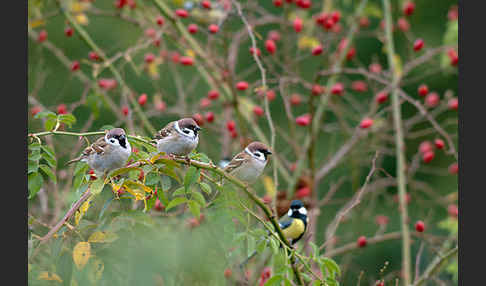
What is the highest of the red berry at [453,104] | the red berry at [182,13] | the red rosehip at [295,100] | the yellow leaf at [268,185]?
the red berry at [182,13]

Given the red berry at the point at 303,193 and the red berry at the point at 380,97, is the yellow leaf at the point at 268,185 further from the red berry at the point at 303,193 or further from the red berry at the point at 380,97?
the red berry at the point at 380,97

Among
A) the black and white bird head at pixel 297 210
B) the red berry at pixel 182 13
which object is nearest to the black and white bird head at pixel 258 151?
the black and white bird head at pixel 297 210

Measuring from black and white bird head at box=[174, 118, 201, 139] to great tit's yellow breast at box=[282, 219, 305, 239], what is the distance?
1.43 meters

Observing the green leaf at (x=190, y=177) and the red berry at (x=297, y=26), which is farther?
the red berry at (x=297, y=26)

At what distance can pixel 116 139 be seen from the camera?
239 centimetres

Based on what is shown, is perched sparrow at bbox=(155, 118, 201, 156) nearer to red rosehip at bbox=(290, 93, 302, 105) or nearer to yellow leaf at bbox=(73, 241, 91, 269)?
yellow leaf at bbox=(73, 241, 91, 269)

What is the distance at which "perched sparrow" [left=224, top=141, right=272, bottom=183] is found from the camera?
3203 millimetres

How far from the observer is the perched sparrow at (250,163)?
10.5ft

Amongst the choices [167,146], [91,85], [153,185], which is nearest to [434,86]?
[91,85]

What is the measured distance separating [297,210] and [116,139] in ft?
6.19

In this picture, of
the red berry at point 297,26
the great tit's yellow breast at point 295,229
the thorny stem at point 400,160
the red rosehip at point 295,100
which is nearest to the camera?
the thorny stem at point 400,160

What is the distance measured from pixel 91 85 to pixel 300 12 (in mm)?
2019

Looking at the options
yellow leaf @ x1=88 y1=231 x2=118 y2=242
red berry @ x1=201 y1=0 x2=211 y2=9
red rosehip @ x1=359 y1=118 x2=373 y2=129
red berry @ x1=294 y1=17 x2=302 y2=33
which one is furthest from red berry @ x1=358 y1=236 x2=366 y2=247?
yellow leaf @ x1=88 y1=231 x2=118 y2=242

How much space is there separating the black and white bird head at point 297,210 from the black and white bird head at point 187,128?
1216mm
